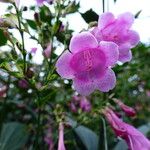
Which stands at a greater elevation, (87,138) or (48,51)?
(48,51)

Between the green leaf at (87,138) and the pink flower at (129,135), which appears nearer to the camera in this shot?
the pink flower at (129,135)

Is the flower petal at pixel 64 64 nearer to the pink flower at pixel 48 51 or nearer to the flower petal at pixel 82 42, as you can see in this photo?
the flower petal at pixel 82 42

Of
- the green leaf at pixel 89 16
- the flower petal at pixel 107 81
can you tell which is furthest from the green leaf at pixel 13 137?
the flower petal at pixel 107 81

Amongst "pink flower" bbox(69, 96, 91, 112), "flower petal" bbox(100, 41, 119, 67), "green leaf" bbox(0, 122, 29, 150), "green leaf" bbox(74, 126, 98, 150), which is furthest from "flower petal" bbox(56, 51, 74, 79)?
"pink flower" bbox(69, 96, 91, 112)

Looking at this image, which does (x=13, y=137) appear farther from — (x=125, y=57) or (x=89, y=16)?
(x=125, y=57)

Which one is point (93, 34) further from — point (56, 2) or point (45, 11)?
point (45, 11)

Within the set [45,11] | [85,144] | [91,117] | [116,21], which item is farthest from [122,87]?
[116,21]

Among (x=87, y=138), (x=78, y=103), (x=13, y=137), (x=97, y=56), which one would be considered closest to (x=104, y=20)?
(x=97, y=56)

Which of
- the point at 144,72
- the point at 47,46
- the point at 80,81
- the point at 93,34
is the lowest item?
the point at 80,81
